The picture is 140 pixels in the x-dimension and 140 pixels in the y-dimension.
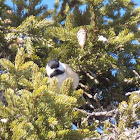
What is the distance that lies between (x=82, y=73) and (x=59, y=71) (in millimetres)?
338

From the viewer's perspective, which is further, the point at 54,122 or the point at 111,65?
the point at 111,65

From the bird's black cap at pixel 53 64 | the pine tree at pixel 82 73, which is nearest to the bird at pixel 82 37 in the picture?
the pine tree at pixel 82 73

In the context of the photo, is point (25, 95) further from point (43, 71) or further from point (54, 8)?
point (54, 8)

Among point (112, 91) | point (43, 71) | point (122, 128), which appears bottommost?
point (122, 128)

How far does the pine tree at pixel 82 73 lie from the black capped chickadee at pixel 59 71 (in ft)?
0.24

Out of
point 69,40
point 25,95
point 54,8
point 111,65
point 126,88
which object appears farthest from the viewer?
point 54,8

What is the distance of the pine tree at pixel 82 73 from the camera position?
112 centimetres

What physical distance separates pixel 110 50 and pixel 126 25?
30cm

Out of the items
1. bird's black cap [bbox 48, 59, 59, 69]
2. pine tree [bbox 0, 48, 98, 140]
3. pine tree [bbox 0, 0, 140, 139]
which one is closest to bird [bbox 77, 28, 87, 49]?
pine tree [bbox 0, 0, 140, 139]

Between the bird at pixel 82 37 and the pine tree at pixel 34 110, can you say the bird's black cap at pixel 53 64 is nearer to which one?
the bird at pixel 82 37

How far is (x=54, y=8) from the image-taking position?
2.65 meters

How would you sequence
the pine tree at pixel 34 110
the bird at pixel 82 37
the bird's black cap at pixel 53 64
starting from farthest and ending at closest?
the bird's black cap at pixel 53 64, the bird at pixel 82 37, the pine tree at pixel 34 110

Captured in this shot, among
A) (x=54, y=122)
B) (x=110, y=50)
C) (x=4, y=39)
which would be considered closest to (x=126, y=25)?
(x=110, y=50)

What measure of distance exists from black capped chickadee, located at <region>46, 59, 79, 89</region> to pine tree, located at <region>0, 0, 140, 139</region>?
0.07 metres
